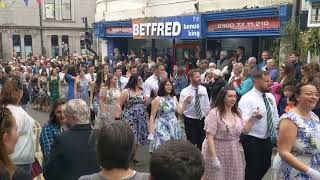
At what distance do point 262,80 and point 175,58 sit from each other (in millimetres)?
12615

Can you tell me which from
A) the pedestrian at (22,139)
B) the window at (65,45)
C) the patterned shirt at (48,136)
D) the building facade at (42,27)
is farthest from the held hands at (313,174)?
the window at (65,45)

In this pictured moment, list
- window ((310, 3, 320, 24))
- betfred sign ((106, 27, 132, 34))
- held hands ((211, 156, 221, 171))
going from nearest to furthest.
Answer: held hands ((211, 156, 221, 171))
window ((310, 3, 320, 24))
betfred sign ((106, 27, 132, 34))

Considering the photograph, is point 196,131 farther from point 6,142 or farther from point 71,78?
point 71,78

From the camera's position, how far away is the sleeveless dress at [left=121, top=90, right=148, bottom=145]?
23.8 feet

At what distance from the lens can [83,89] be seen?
11141 mm

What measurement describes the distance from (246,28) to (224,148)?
9184mm

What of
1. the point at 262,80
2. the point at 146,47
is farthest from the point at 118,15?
the point at 262,80

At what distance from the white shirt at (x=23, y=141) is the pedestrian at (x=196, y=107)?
2860 millimetres

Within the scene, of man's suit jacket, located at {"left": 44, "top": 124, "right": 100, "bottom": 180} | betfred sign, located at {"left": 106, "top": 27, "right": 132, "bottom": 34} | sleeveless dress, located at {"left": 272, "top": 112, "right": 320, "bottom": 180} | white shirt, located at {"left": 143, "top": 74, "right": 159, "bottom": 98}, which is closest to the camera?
man's suit jacket, located at {"left": 44, "top": 124, "right": 100, "bottom": 180}

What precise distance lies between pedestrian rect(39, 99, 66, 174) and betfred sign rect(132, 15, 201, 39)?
11.1 meters

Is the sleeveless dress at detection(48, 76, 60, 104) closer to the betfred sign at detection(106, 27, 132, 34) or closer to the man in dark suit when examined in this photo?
the betfred sign at detection(106, 27, 132, 34)

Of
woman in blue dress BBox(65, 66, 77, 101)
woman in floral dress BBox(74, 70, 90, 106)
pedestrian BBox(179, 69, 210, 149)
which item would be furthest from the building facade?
pedestrian BBox(179, 69, 210, 149)

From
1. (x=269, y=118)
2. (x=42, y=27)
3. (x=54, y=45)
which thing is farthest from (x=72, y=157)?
(x=54, y=45)

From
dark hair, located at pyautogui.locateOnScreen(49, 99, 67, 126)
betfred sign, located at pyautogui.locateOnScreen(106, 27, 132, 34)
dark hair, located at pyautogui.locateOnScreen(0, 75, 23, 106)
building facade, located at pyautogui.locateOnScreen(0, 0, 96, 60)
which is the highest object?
building facade, located at pyautogui.locateOnScreen(0, 0, 96, 60)
